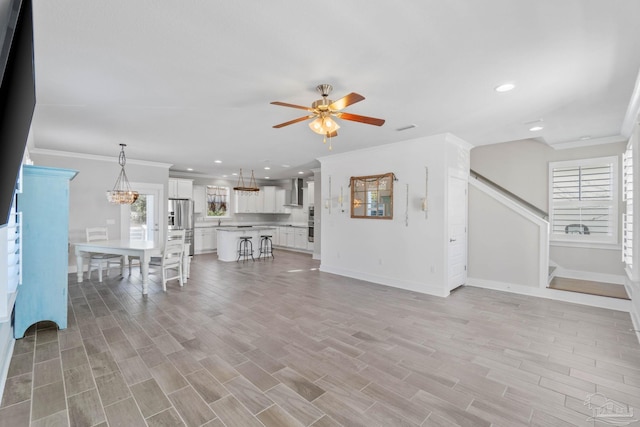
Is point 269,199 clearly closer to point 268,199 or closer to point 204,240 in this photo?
point 268,199

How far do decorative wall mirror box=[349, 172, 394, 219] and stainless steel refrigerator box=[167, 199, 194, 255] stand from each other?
522 cm

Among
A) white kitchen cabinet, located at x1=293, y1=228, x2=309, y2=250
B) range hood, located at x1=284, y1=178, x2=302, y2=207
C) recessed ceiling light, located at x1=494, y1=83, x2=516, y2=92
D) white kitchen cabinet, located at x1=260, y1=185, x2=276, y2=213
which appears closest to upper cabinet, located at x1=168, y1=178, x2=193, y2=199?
white kitchen cabinet, located at x1=260, y1=185, x2=276, y2=213

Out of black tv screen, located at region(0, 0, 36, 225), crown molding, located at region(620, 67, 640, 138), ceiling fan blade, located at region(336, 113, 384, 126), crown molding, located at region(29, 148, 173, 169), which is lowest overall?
black tv screen, located at region(0, 0, 36, 225)

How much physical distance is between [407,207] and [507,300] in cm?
212

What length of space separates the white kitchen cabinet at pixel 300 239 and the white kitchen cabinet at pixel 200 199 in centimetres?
312

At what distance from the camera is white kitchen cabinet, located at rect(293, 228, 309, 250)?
33.1 ft

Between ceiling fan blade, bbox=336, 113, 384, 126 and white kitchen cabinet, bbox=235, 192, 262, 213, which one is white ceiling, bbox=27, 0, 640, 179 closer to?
ceiling fan blade, bbox=336, 113, 384, 126

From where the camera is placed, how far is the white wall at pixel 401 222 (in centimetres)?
502

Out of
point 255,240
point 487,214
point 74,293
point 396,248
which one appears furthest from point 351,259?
point 74,293

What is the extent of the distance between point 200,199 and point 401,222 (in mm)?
7039

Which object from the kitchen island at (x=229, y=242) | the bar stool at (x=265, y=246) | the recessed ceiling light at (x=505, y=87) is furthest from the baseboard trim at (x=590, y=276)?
the kitchen island at (x=229, y=242)

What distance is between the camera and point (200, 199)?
996 centimetres

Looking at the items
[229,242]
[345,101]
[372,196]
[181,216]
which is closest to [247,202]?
[181,216]

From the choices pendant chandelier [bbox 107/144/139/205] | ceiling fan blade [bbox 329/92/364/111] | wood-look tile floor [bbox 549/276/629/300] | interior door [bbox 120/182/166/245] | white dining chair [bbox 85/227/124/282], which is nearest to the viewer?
ceiling fan blade [bbox 329/92/364/111]
